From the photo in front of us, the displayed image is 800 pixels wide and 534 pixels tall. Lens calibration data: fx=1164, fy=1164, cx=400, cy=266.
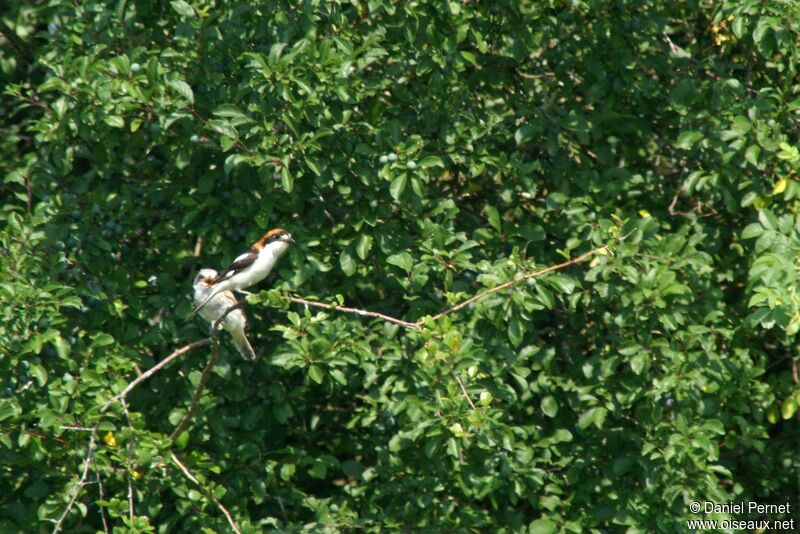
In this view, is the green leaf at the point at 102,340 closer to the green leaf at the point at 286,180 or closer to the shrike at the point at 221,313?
the shrike at the point at 221,313

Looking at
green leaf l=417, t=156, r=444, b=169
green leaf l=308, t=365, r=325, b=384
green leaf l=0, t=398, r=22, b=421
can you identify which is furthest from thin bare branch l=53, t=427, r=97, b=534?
green leaf l=417, t=156, r=444, b=169

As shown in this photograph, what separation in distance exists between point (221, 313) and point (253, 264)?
0.28 meters

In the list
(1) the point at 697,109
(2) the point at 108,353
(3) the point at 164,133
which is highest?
(3) the point at 164,133

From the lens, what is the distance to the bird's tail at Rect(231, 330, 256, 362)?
556 cm

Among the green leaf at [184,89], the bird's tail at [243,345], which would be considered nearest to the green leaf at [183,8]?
the green leaf at [184,89]

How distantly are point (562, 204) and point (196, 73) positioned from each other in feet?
6.07

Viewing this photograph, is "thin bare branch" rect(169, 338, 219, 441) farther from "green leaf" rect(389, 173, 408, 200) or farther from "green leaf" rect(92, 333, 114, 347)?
"green leaf" rect(389, 173, 408, 200)

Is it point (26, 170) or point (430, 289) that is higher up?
point (26, 170)

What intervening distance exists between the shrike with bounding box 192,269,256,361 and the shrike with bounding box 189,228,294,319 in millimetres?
41

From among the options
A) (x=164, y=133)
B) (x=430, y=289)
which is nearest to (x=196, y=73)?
(x=164, y=133)

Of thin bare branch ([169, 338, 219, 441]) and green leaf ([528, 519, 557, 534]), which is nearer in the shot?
thin bare branch ([169, 338, 219, 441])

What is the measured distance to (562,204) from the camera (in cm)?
568

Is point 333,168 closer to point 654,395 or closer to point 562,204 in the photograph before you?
point 562,204

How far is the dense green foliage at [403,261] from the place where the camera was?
5.08 meters
